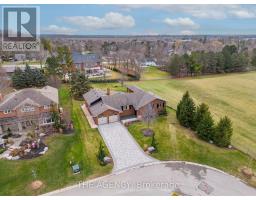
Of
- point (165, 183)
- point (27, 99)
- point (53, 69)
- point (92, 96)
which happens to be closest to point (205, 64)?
point (92, 96)

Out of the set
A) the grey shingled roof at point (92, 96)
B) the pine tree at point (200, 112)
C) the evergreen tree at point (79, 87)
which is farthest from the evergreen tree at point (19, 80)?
the pine tree at point (200, 112)

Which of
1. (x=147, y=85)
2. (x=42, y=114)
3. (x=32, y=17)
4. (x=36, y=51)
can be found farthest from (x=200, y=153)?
(x=36, y=51)

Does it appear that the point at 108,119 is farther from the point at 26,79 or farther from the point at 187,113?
the point at 26,79

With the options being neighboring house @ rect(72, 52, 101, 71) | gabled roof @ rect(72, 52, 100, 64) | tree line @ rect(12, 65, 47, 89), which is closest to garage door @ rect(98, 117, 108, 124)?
tree line @ rect(12, 65, 47, 89)

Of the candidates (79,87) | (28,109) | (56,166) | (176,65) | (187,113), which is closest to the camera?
(56,166)

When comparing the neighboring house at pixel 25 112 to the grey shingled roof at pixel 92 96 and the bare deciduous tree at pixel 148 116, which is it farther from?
the bare deciduous tree at pixel 148 116

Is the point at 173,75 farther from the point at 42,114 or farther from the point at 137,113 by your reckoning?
the point at 42,114
